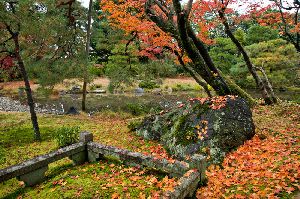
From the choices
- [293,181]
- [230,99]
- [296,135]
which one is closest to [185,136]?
[230,99]

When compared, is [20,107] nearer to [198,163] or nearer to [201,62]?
[201,62]

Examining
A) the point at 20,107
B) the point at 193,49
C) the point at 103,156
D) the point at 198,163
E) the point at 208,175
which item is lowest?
the point at 208,175

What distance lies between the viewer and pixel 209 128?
7801 mm

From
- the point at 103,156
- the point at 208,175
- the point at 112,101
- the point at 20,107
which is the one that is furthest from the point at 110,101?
the point at 208,175

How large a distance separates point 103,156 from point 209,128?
328cm

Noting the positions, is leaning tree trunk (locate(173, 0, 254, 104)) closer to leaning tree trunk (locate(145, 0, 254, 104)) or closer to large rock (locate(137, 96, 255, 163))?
leaning tree trunk (locate(145, 0, 254, 104))

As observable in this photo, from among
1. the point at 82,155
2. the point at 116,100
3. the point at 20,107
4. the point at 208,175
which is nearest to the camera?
the point at 208,175

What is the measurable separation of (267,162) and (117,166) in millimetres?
3977

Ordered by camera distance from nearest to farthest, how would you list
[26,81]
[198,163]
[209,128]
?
[198,163] → [209,128] → [26,81]

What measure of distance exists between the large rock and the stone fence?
1.39 meters

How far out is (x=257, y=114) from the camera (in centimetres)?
1253

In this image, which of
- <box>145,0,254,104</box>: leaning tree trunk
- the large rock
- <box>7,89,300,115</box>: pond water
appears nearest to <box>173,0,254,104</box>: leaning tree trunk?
<box>145,0,254,104</box>: leaning tree trunk

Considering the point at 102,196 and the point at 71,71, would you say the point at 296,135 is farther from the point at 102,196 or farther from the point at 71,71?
the point at 71,71

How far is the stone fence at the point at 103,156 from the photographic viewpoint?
17.8 feet
